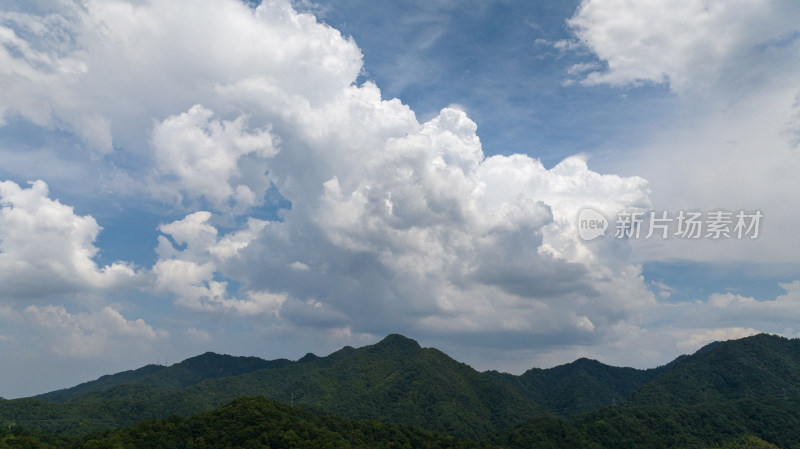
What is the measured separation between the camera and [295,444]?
13788 centimetres

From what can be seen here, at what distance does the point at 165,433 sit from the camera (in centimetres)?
13912

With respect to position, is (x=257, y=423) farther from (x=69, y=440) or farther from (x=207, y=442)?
(x=69, y=440)

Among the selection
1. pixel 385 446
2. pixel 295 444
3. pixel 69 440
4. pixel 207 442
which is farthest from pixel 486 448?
pixel 69 440

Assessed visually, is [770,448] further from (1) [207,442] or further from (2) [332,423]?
(1) [207,442]

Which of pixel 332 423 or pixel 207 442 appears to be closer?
pixel 207 442

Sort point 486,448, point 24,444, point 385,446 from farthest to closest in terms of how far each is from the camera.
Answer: point 486,448 → point 385,446 → point 24,444

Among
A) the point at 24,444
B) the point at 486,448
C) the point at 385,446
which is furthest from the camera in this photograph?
the point at 486,448

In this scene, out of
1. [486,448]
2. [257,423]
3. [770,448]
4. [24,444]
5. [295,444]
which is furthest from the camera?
[770,448]

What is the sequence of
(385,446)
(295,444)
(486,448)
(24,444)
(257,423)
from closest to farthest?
(24,444), (295,444), (257,423), (385,446), (486,448)

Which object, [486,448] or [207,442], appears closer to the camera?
[207,442]

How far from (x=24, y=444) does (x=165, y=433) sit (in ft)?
108

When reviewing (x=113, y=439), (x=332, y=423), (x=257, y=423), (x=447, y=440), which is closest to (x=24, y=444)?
(x=113, y=439)

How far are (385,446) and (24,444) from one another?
103 metres

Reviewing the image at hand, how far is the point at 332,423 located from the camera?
16988cm
